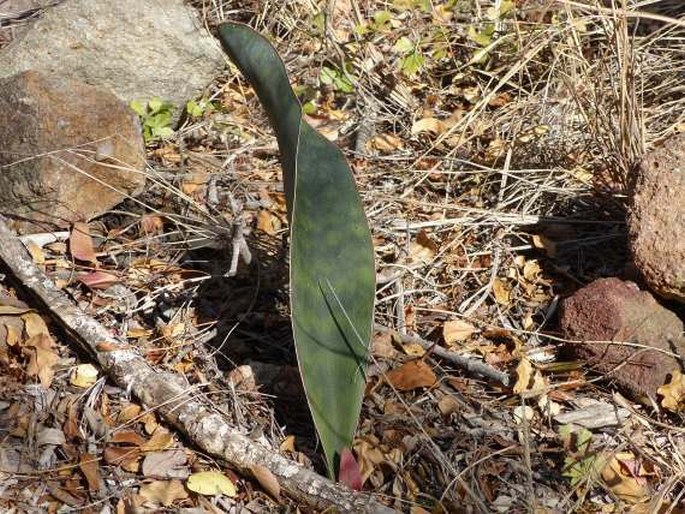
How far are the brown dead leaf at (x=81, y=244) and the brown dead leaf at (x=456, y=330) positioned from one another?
36.6 inches

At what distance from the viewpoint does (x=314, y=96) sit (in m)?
3.40

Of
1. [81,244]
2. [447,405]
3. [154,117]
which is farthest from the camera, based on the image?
[154,117]

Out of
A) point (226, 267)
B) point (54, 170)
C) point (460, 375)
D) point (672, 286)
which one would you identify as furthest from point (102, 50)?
point (672, 286)

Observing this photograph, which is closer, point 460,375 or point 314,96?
point 460,375

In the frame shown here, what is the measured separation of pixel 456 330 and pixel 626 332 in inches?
16.2

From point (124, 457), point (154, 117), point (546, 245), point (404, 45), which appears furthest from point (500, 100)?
point (124, 457)

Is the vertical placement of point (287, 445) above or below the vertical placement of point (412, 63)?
below

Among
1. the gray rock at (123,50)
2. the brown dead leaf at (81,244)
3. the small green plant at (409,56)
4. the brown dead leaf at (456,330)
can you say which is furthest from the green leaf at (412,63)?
the brown dead leaf at (81,244)

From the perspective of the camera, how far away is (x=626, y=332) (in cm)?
231

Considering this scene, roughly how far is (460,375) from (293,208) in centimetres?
81

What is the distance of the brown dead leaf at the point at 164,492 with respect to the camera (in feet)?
6.55

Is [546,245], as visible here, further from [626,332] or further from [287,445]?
[287,445]

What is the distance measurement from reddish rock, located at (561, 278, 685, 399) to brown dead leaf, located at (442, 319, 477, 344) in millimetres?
235

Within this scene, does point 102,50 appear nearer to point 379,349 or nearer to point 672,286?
point 379,349
